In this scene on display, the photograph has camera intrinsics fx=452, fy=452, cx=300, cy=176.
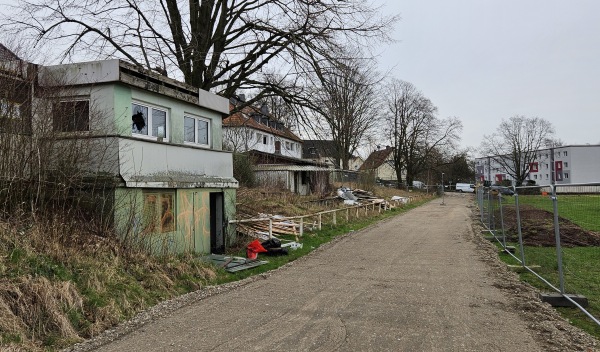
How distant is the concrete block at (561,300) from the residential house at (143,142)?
7010mm

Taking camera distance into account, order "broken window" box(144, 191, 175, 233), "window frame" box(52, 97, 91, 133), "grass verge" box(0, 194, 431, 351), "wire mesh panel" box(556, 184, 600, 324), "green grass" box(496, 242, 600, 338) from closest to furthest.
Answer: "grass verge" box(0, 194, 431, 351) → "green grass" box(496, 242, 600, 338) → "wire mesh panel" box(556, 184, 600, 324) → "window frame" box(52, 97, 91, 133) → "broken window" box(144, 191, 175, 233)

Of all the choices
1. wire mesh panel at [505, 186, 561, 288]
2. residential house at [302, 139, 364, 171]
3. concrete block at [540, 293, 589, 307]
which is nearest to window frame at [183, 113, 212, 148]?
residential house at [302, 139, 364, 171]

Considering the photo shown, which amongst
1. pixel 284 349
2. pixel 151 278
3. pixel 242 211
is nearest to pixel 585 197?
pixel 284 349

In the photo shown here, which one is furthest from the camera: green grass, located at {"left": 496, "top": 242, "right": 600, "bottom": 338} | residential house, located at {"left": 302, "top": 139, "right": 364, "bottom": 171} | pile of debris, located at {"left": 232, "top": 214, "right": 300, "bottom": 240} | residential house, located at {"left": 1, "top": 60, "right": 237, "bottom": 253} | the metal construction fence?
residential house, located at {"left": 302, "top": 139, "right": 364, "bottom": 171}

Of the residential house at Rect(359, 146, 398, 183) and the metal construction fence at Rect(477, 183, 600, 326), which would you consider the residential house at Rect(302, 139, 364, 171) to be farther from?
the metal construction fence at Rect(477, 183, 600, 326)

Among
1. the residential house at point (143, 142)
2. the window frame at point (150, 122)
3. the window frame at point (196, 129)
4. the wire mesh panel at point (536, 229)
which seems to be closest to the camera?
the wire mesh panel at point (536, 229)

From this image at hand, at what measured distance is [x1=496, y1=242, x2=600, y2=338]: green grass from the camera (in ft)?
20.8

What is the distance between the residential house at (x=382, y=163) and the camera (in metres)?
66.8

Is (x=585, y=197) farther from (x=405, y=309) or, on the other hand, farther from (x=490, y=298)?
(x=405, y=309)

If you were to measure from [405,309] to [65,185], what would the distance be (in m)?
5.97

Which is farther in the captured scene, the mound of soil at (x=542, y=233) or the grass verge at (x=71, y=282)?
the mound of soil at (x=542, y=233)

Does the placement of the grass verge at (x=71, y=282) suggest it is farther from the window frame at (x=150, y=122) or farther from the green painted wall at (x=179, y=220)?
the window frame at (x=150, y=122)

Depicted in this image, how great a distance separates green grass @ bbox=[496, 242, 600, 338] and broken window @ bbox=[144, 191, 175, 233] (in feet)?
24.6

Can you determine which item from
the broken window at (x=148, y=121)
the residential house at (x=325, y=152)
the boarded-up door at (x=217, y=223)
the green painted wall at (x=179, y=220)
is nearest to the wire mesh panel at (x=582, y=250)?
the green painted wall at (x=179, y=220)
